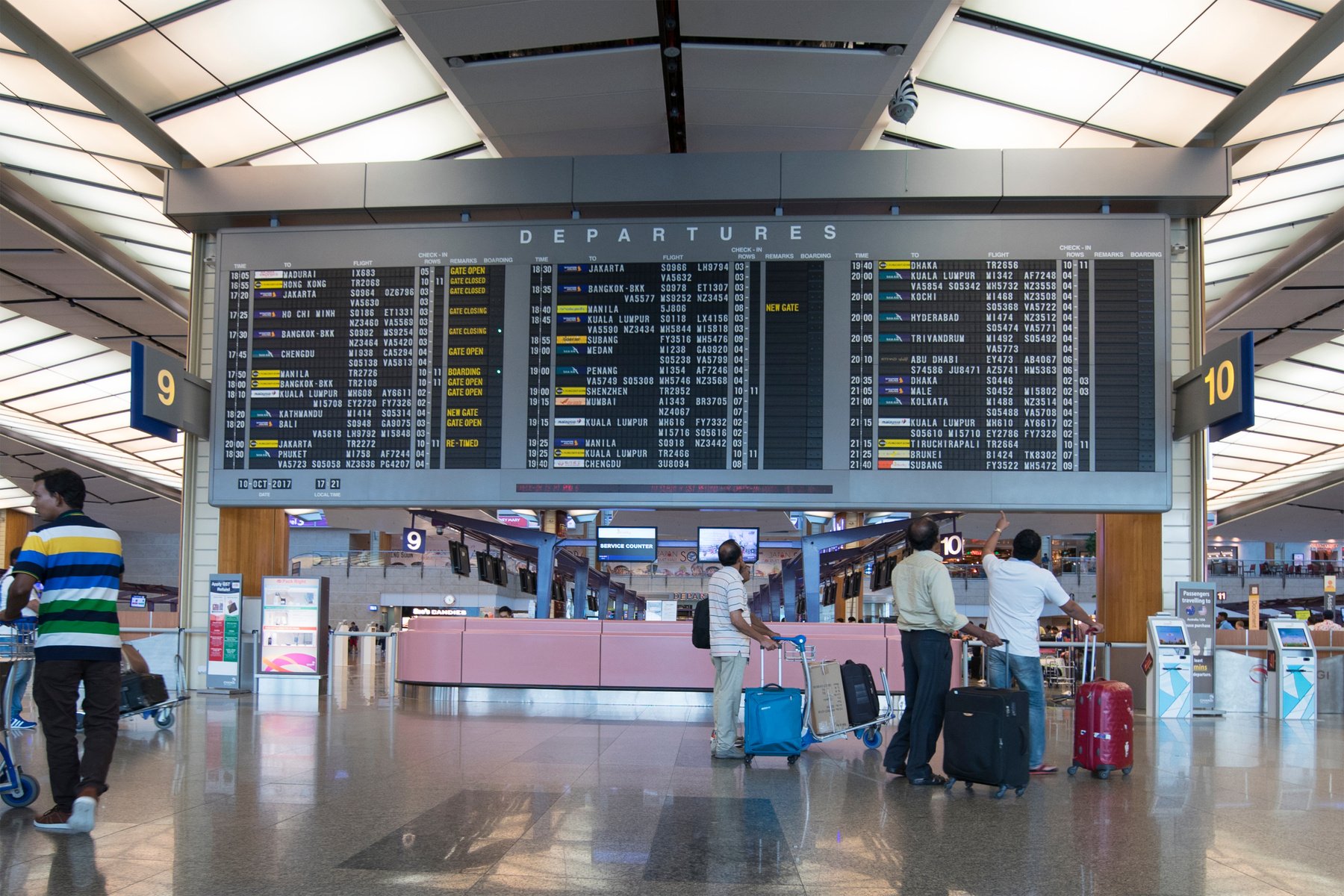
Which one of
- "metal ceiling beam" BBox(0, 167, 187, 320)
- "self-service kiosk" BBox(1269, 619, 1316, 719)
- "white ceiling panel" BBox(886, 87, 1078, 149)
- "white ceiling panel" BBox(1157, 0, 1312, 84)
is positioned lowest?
"self-service kiosk" BBox(1269, 619, 1316, 719)

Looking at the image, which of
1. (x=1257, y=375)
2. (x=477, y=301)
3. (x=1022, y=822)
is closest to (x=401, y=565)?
(x=1257, y=375)

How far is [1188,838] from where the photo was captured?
4.76 metres

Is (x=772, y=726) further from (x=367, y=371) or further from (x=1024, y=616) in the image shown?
(x=367, y=371)

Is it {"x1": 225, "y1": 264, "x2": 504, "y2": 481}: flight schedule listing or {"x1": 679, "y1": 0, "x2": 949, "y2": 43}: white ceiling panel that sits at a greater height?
{"x1": 679, "y1": 0, "x2": 949, "y2": 43}: white ceiling panel

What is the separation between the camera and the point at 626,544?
798 inches

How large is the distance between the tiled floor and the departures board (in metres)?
2.54

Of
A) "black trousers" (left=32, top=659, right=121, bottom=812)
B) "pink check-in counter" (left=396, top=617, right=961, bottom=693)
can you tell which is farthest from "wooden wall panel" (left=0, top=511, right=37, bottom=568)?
"black trousers" (left=32, top=659, right=121, bottom=812)

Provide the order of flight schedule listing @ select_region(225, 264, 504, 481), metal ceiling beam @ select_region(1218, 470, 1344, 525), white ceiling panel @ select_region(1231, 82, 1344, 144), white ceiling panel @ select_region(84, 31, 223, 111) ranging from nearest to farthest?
white ceiling panel @ select_region(84, 31, 223, 111), white ceiling panel @ select_region(1231, 82, 1344, 144), flight schedule listing @ select_region(225, 264, 504, 481), metal ceiling beam @ select_region(1218, 470, 1344, 525)

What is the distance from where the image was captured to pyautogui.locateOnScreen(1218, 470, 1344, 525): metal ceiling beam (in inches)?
1276

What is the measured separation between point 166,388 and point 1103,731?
835 centimetres

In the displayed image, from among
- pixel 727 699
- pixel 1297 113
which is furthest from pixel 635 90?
pixel 1297 113

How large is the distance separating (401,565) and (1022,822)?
41.7m

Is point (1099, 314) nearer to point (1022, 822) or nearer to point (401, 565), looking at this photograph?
point (1022, 822)

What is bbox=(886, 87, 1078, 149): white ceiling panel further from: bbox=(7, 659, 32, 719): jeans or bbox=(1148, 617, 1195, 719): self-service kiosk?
bbox=(7, 659, 32, 719): jeans
